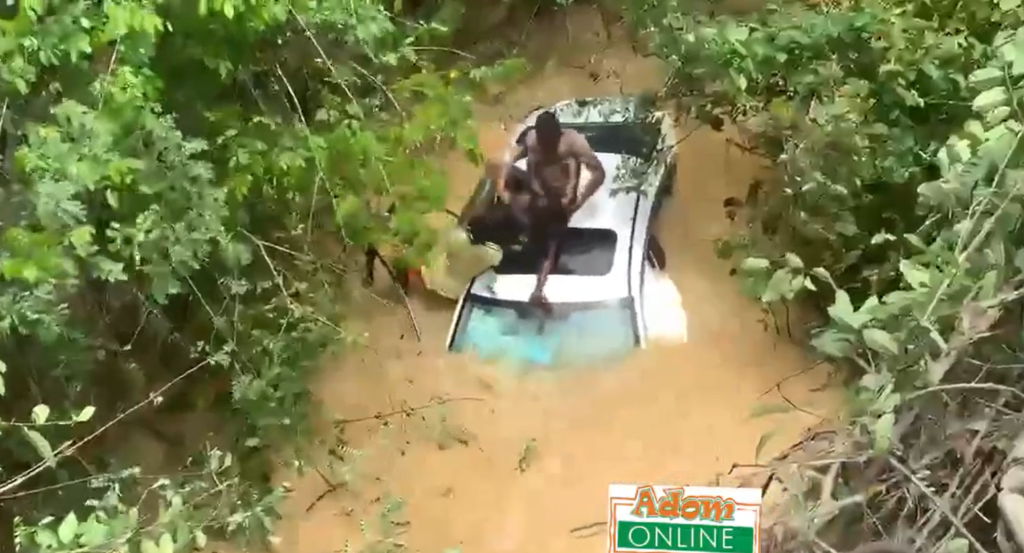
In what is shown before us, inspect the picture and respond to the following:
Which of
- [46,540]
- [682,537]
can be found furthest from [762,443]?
[46,540]

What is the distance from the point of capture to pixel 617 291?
137 centimetres

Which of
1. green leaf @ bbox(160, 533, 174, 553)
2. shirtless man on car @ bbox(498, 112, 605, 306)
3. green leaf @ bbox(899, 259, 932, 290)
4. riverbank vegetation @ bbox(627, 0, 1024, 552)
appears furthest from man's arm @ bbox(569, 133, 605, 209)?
green leaf @ bbox(160, 533, 174, 553)

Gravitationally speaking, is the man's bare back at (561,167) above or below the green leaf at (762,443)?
above

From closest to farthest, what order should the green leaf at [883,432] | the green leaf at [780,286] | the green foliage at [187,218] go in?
1. the green leaf at [883,432]
2. the green foliage at [187,218]
3. the green leaf at [780,286]

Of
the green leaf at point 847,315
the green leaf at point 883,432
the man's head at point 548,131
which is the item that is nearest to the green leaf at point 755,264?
the green leaf at point 847,315

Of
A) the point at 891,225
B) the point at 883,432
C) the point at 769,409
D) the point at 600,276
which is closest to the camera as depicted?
the point at 883,432

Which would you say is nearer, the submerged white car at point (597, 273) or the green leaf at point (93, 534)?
the green leaf at point (93, 534)

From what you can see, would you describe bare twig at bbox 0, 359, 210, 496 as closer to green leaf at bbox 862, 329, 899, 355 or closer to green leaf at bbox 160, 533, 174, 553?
green leaf at bbox 160, 533, 174, 553

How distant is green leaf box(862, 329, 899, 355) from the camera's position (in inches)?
36.2

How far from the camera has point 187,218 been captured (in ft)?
3.78

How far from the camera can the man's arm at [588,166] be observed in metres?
1.41

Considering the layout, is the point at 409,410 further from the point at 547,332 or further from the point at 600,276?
the point at 600,276

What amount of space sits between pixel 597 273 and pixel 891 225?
39 centimetres

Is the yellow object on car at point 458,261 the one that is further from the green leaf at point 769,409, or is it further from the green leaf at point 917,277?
the green leaf at point 917,277
